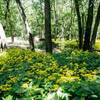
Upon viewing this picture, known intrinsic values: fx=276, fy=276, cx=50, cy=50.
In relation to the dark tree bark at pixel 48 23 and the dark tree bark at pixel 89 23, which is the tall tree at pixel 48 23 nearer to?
the dark tree bark at pixel 48 23

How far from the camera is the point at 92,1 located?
14.8 metres

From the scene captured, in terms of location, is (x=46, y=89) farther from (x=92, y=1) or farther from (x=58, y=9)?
(x=58, y=9)

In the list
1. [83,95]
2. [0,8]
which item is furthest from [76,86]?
[0,8]

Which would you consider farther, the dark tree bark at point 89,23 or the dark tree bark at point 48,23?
the dark tree bark at point 89,23

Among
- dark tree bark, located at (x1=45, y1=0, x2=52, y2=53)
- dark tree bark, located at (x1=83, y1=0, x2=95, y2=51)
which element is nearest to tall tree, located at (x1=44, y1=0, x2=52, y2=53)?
dark tree bark, located at (x1=45, y1=0, x2=52, y2=53)

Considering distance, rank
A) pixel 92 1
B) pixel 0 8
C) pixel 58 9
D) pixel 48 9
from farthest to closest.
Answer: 1. pixel 58 9
2. pixel 0 8
3. pixel 92 1
4. pixel 48 9

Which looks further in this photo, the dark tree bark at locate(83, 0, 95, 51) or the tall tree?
the dark tree bark at locate(83, 0, 95, 51)

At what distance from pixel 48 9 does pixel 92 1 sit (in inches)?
120

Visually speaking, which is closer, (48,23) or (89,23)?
(48,23)

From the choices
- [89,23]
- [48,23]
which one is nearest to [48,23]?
[48,23]

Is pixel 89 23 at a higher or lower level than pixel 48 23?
lower

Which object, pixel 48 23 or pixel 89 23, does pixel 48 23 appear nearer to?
pixel 48 23

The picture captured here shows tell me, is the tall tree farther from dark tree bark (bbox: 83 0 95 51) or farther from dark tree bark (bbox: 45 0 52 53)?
dark tree bark (bbox: 83 0 95 51)

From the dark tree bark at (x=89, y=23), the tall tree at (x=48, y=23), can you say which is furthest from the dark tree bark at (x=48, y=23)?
the dark tree bark at (x=89, y=23)
